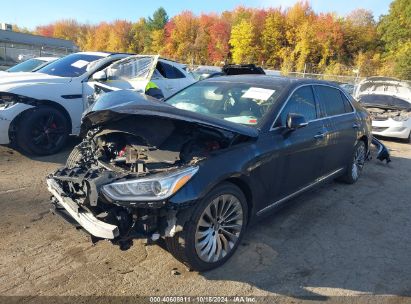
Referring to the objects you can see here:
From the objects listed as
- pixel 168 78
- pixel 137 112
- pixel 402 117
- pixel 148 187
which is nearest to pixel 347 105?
pixel 137 112

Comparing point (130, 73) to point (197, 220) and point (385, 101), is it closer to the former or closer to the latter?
point (197, 220)

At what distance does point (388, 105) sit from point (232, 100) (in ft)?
27.8

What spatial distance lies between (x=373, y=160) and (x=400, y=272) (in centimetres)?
494

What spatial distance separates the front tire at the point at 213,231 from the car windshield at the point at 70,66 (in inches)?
197

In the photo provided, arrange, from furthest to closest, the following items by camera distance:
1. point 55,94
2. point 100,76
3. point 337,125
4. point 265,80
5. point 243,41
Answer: point 243,41 < point 100,76 < point 55,94 < point 337,125 < point 265,80

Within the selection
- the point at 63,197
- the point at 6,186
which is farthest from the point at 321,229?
the point at 6,186

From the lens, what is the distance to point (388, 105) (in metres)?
11.0

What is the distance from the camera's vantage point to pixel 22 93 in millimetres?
6074

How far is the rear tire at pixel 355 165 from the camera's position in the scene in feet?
19.3

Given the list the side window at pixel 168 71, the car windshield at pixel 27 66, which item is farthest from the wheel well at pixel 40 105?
the car windshield at pixel 27 66

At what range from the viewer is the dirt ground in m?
3.06

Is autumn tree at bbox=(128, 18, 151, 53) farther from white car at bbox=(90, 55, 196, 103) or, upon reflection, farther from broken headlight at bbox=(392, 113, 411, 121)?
white car at bbox=(90, 55, 196, 103)

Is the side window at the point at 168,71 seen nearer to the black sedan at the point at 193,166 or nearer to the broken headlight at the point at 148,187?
the black sedan at the point at 193,166

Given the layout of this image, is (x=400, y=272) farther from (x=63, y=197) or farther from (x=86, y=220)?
(x=63, y=197)
